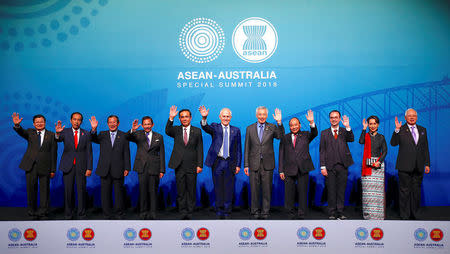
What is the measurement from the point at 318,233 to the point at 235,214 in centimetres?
189

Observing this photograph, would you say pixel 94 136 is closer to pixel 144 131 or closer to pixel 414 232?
pixel 144 131

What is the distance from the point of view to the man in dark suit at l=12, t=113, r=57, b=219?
14.7 feet

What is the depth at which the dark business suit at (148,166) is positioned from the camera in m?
4.44

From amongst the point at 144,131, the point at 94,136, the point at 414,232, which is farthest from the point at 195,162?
the point at 414,232

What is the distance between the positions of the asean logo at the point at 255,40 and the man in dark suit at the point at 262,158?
5.02 feet

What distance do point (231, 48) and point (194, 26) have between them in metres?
0.76

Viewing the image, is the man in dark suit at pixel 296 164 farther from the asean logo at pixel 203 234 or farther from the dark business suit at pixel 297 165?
the asean logo at pixel 203 234

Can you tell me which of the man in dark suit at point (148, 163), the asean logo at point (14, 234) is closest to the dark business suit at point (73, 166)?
the man in dark suit at point (148, 163)

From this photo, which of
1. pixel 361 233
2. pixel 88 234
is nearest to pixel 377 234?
pixel 361 233

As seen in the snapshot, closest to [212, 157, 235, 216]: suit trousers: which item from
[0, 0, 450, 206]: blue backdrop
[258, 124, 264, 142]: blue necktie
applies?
Answer: [258, 124, 264, 142]: blue necktie

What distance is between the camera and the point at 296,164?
14.6ft

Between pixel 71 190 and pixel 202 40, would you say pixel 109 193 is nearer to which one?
pixel 71 190

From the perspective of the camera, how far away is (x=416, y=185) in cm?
448

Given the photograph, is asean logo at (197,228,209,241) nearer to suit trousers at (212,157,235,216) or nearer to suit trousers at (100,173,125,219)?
suit trousers at (212,157,235,216)
